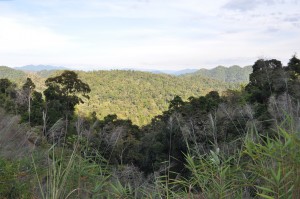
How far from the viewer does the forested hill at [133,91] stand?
62.3m

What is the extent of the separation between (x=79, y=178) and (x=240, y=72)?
202990 millimetres

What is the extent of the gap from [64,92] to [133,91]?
56990 millimetres

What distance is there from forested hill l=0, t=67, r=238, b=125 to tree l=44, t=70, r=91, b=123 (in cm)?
3022

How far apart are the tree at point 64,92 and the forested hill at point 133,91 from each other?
1190 inches

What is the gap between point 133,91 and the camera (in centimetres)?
8006

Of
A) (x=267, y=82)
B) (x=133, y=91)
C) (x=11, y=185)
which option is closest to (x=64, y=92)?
(x=267, y=82)

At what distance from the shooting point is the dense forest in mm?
1678

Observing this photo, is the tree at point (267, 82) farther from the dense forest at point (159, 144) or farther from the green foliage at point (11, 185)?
the green foliage at point (11, 185)

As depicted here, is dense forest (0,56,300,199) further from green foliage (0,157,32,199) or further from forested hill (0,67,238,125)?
forested hill (0,67,238,125)

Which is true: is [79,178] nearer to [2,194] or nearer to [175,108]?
[2,194]

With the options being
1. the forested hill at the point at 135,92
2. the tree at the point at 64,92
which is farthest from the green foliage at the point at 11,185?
the forested hill at the point at 135,92

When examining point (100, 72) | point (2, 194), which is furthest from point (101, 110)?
point (2, 194)

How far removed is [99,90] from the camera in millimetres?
73625

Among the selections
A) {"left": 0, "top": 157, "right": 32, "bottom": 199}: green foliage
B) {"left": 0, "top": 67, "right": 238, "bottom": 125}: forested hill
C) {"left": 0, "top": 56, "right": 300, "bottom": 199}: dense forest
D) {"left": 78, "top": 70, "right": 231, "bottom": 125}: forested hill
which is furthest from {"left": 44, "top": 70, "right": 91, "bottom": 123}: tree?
{"left": 78, "top": 70, "right": 231, "bottom": 125}: forested hill
